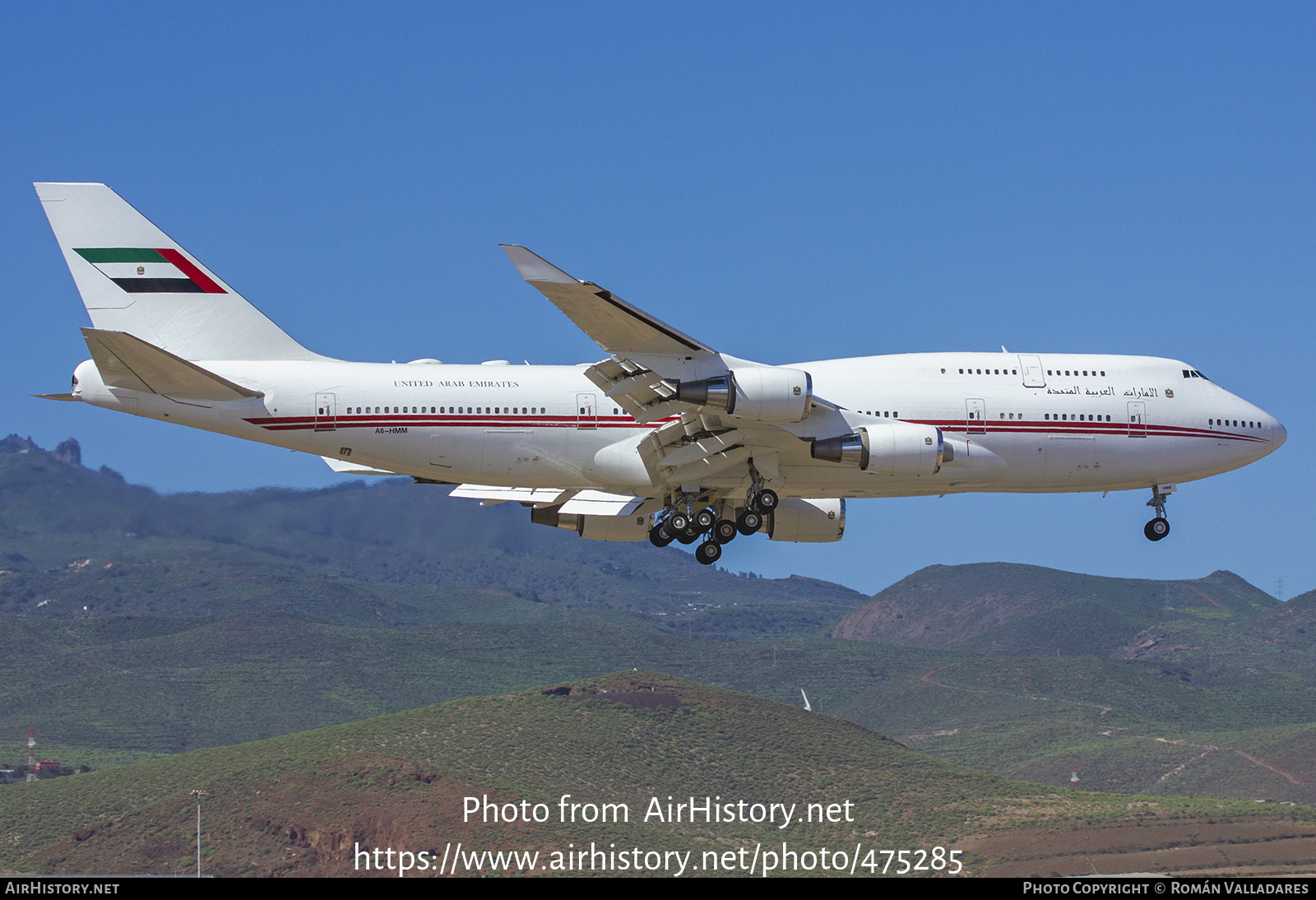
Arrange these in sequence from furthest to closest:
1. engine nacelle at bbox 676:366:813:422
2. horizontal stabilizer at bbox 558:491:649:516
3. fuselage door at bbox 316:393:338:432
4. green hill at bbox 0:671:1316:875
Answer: green hill at bbox 0:671:1316:875 → horizontal stabilizer at bbox 558:491:649:516 → fuselage door at bbox 316:393:338:432 → engine nacelle at bbox 676:366:813:422

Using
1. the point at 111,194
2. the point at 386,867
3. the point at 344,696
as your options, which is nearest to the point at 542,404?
the point at 111,194

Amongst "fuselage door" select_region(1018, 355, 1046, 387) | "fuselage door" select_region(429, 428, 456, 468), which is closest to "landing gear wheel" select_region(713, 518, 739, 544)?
"fuselage door" select_region(429, 428, 456, 468)

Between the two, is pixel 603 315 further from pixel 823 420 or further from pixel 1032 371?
pixel 1032 371

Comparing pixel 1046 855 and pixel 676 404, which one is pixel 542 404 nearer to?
pixel 676 404

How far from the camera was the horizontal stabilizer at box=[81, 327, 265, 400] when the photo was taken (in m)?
32.6

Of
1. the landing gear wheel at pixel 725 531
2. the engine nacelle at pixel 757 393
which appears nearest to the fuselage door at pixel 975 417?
the engine nacelle at pixel 757 393

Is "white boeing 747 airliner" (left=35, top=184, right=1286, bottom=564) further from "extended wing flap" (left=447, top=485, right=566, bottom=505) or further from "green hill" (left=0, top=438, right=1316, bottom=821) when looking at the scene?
"green hill" (left=0, top=438, right=1316, bottom=821)

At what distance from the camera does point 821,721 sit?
93.5 metres

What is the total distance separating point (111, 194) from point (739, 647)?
157m

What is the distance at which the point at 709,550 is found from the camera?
3706 cm

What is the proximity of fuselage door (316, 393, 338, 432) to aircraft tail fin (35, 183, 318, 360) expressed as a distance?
2335 mm

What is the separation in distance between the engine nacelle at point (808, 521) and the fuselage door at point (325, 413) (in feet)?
39.3

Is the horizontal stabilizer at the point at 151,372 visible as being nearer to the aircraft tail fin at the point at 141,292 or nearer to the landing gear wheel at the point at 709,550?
the aircraft tail fin at the point at 141,292

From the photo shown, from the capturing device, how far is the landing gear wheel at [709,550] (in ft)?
121
